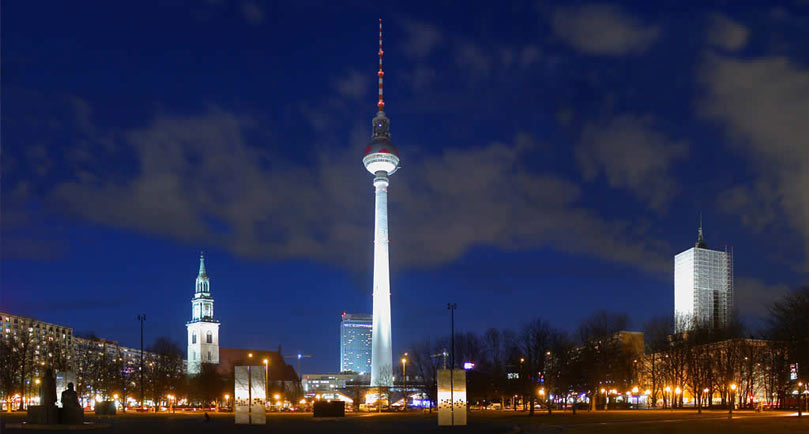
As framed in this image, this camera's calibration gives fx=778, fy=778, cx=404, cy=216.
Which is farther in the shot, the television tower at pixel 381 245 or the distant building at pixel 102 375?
the television tower at pixel 381 245

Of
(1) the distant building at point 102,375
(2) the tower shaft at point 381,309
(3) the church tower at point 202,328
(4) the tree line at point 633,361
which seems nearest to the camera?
(4) the tree line at point 633,361

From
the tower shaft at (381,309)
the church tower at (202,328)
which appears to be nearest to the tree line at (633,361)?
the tower shaft at (381,309)

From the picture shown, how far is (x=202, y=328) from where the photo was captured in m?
176

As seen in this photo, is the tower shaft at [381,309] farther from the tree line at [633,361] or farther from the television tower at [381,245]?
the tree line at [633,361]

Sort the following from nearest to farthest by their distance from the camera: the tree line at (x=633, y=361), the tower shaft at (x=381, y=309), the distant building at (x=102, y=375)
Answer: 1. the tree line at (x=633, y=361)
2. the distant building at (x=102, y=375)
3. the tower shaft at (x=381, y=309)

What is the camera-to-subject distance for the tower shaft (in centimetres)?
15288

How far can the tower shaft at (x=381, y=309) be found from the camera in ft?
502

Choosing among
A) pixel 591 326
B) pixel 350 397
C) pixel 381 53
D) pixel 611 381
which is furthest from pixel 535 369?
pixel 381 53

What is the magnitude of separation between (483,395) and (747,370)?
33.8 metres

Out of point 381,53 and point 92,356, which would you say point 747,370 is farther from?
point 381,53

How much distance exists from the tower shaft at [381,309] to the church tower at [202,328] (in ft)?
138

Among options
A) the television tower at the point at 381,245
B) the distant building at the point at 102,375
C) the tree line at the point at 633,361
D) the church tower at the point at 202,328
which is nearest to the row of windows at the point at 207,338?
the church tower at the point at 202,328

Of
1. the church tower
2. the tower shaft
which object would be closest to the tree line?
the tower shaft

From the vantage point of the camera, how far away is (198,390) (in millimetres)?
130750
